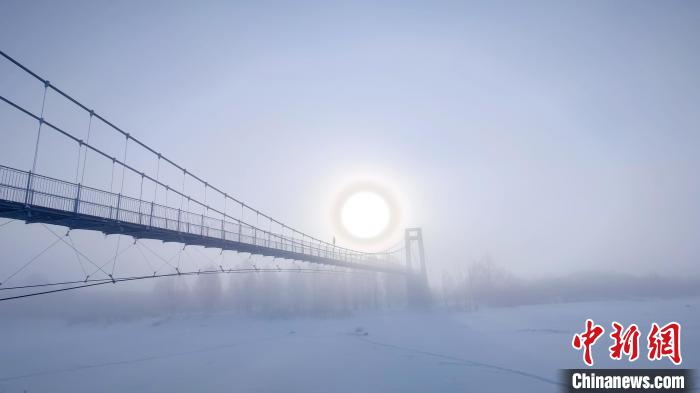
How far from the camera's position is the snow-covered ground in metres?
18.0

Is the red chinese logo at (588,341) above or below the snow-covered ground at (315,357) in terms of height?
above

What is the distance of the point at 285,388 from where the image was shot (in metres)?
17.3

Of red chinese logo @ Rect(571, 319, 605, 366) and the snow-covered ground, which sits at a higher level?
red chinese logo @ Rect(571, 319, 605, 366)

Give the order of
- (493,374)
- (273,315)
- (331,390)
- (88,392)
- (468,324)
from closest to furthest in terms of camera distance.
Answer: (331,390) → (493,374) → (88,392) → (468,324) → (273,315)

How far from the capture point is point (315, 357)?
24516 mm

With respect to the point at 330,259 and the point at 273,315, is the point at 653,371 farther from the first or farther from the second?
the point at 273,315

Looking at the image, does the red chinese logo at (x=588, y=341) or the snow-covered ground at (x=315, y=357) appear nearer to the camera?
the snow-covered ground at (x=315, y=357)

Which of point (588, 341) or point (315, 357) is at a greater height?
point (588, 341)

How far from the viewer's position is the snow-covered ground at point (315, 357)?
1797 cm

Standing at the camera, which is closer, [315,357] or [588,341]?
[588,341]

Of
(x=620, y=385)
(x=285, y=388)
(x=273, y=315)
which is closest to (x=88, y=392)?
(x=285, y=388)

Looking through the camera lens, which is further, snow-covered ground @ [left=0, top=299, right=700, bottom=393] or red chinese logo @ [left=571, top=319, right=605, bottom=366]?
red chinese logo @ [left=571, top=319, right=605, bottom=366]

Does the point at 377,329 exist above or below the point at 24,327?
above

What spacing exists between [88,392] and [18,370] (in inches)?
567
